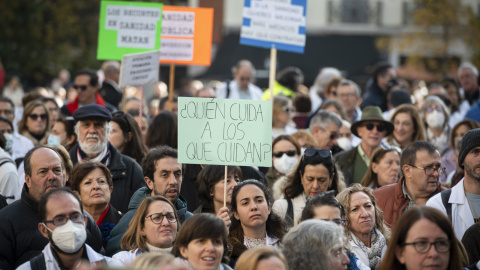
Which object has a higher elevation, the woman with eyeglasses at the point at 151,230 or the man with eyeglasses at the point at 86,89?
the man with eyeglasses at the point at 86,89

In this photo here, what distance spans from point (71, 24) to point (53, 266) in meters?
23.2

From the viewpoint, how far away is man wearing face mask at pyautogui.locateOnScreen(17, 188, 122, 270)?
20.5 ft

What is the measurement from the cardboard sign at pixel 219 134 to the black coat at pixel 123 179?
1316 mm

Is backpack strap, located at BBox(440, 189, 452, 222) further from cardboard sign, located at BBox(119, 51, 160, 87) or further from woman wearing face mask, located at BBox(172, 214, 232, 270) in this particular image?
cardboard sign, located at BBox(119, 51, 160, 87)

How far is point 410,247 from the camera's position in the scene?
5801mm

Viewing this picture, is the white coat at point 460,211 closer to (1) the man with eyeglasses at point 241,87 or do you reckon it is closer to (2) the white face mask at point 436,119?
(2) the white face mask at point 436,119

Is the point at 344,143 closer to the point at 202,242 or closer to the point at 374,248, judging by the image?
the point at 374,248

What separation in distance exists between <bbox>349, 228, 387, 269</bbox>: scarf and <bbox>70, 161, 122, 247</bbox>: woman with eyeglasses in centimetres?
201

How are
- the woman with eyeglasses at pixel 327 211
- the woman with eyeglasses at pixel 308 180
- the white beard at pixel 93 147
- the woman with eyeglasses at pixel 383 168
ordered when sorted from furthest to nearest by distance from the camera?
1. the woman with eyeglasses at pixel 383 168
2. the white beard at pixel 93 147
3. the woman with eyeglasses at pixel 308 180
4. the woman with eyeglasses at pixel 327 211

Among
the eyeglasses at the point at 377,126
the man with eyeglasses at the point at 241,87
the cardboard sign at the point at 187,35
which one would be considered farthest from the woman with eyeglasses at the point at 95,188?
the man with eyeglasses at the point at 241,87

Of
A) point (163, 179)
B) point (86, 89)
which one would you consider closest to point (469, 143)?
point (163, 179)

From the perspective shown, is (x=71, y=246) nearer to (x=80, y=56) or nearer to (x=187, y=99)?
(x=187, y=99)

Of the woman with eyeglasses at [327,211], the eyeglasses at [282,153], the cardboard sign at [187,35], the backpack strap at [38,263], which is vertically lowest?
the backpack strap at [38,263]

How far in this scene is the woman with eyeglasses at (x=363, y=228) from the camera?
7.39 m
